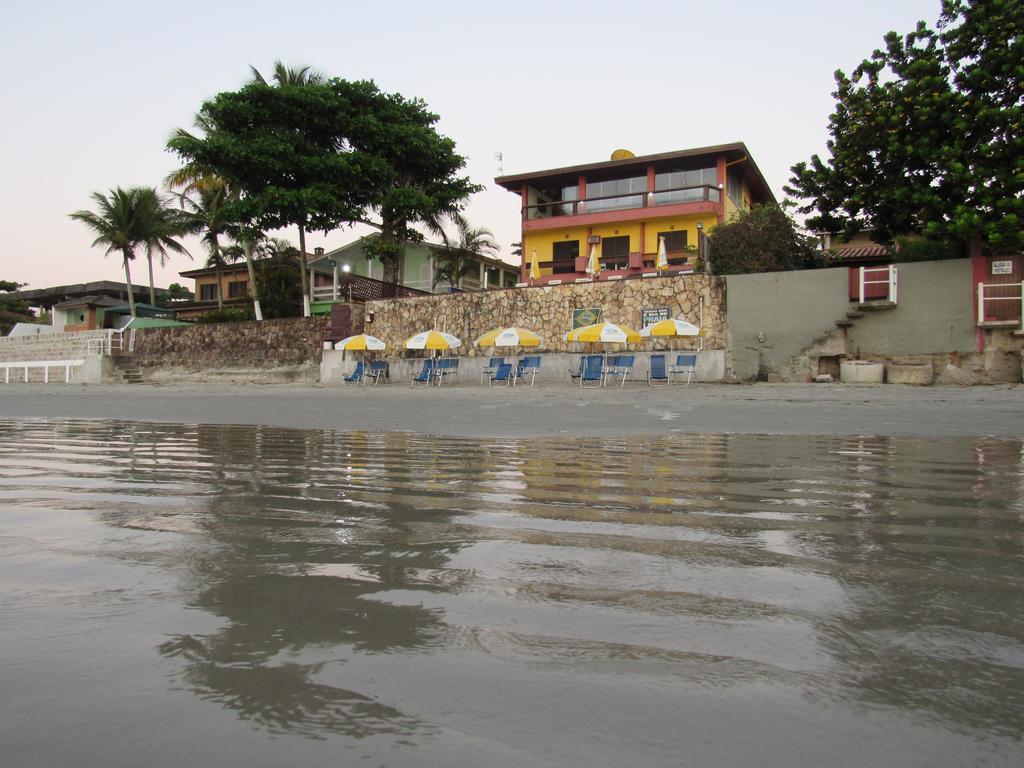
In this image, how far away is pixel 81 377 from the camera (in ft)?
104

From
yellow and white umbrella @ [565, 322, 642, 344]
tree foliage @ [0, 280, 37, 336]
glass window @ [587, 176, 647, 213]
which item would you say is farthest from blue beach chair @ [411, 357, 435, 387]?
tree foliage @ [0, 280, 37, 336]

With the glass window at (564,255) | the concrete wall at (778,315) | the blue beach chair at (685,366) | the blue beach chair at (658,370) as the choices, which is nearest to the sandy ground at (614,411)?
the blue beach chair at (658,370)

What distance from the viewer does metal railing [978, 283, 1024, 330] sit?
17344 mm

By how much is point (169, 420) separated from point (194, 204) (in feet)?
107

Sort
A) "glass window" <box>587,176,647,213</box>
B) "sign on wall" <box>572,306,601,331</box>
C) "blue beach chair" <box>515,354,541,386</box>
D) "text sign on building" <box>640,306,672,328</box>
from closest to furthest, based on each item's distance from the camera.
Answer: "text sign on building" <box>640,306,672,328</box>
"blue beach chair" <box>515,354,541,386</box>
"sign on wall" <box>572,306,601,331</box>
"glass window" <box>587,176,647,213</box>

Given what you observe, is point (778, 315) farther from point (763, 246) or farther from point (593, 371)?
point (593, 371)

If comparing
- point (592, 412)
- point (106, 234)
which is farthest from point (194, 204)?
point (592, 412)

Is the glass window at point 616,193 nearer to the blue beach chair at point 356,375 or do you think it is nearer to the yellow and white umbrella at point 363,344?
the yellow and white umbrella at point 363,344

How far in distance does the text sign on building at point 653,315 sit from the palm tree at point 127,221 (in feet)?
101

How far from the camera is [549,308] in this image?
24141 millimetres

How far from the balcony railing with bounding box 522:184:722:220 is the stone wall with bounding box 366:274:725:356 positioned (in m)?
7.65

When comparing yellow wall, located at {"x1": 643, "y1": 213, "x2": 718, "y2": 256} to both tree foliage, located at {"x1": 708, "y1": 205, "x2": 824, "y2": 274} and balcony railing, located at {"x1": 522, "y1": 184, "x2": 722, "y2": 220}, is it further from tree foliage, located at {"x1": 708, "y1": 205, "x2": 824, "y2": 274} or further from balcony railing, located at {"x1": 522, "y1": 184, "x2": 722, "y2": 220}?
tree foliage, located at {"x1": 708, "y1": 205, "x2": 824, "y2": 274}

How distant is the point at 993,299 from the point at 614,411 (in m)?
11.8

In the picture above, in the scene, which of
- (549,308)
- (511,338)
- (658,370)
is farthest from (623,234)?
(658,370)
